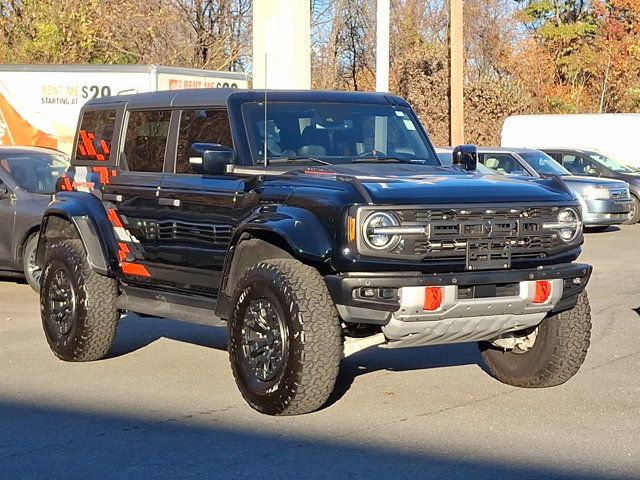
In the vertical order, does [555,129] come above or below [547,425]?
above

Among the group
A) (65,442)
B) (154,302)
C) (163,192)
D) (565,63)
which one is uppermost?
(565,63)

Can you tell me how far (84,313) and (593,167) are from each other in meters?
17.9

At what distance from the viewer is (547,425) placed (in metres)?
6.91

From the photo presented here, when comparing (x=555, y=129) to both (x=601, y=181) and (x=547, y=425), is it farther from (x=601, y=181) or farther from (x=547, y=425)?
(x=547, y=425)

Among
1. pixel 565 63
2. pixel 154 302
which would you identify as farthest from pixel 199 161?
pixel 565 63

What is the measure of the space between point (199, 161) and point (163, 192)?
65 centimetres

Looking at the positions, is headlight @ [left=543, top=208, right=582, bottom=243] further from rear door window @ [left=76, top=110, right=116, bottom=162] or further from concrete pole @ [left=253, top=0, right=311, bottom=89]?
concrete pole @ [left=253, top=0, right=311, bottom=89]

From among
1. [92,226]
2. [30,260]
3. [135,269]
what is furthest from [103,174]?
[30,260]

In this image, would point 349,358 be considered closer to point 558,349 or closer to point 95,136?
point 558,349

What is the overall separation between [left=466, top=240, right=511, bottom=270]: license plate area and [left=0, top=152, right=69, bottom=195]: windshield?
773 cm

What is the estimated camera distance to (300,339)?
6.69m

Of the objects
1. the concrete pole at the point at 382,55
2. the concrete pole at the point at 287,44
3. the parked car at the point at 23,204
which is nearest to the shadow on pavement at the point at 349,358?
the parked car at the point at 23,204

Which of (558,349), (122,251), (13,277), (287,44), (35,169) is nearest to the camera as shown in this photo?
(558,349)

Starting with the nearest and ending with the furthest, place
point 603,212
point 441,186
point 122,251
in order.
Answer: point 441,186 → point 122,251 → point 603,212
